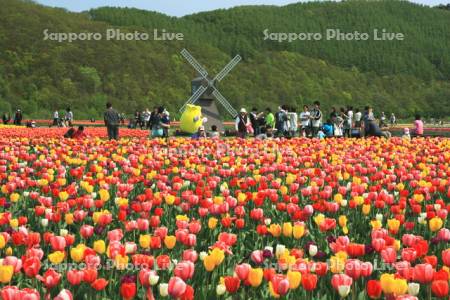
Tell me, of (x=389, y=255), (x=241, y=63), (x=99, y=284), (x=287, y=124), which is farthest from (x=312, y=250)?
(x=241, y=63)

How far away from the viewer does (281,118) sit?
79.0 ft

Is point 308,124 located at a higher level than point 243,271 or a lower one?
higher

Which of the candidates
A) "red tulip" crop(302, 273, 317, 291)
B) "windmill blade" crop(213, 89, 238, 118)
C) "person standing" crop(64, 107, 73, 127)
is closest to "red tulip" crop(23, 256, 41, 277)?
"red tulip" crop(302, 273, 317, 291)

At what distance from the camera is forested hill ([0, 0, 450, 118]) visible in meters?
75.0

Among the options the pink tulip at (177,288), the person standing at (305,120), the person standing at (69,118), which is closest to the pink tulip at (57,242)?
the pink tulip at (177,288)

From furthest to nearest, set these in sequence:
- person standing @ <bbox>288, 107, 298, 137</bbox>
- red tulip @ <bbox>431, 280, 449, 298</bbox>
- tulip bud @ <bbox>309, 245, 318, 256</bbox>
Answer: person standing @ <bbox>288, 107, 298, 137</bbox> < tulip bud @ <bbox>309, 245, 318, 256</bbox> < red tulip @ <bbox>431, 280, 449, 298</bbox>

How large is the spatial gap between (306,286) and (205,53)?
9689 cm

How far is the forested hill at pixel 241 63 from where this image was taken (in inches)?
2953

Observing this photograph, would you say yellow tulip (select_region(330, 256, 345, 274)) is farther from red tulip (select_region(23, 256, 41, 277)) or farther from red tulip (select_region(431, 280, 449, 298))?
red tulip (select_region(23, 256, 41, 277))

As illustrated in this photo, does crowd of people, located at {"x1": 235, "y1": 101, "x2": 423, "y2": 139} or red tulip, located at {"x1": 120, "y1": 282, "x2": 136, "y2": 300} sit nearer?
red tulip, located at {"x1": 120, "y1": 282, "x2": 136, "y2": 300}

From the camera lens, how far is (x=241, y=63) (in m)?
106

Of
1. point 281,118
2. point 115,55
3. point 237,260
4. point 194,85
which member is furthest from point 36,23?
point 237,260

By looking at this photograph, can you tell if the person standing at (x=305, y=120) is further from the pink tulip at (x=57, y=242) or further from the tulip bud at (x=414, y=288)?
the tulip bud at (x=414, y=288)

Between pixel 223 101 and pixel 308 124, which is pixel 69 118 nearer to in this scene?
pixel 223 101
